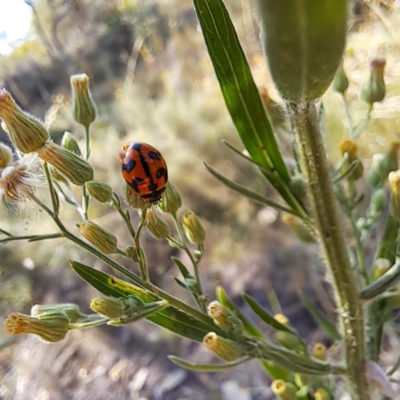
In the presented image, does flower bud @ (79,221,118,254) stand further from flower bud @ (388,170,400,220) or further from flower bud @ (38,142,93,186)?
flower bud @ (388,170,400,220)

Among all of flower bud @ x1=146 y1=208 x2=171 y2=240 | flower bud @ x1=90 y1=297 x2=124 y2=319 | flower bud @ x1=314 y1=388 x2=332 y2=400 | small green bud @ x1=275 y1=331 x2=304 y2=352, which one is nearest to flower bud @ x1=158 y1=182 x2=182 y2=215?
flower bud @ x1=146 y1=208 x2=171 y2=240

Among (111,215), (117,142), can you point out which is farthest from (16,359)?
(117,142)

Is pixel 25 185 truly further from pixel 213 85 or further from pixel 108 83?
pixel 108 83

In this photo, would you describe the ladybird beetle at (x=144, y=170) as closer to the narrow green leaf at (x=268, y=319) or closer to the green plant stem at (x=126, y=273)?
the green plant stem at (x=126, y=273)

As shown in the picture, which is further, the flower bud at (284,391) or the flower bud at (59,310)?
the flower bud at (284,391)

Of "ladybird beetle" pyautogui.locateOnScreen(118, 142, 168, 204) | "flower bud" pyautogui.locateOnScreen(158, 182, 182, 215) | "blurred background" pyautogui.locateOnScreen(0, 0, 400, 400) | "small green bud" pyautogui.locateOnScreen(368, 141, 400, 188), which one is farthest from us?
"blurred background" pyautogui.locateOnScreen(0, 0, 400, 400)

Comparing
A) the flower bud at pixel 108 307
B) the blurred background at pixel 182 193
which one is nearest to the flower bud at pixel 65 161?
the flower bud at pixel 108 307
